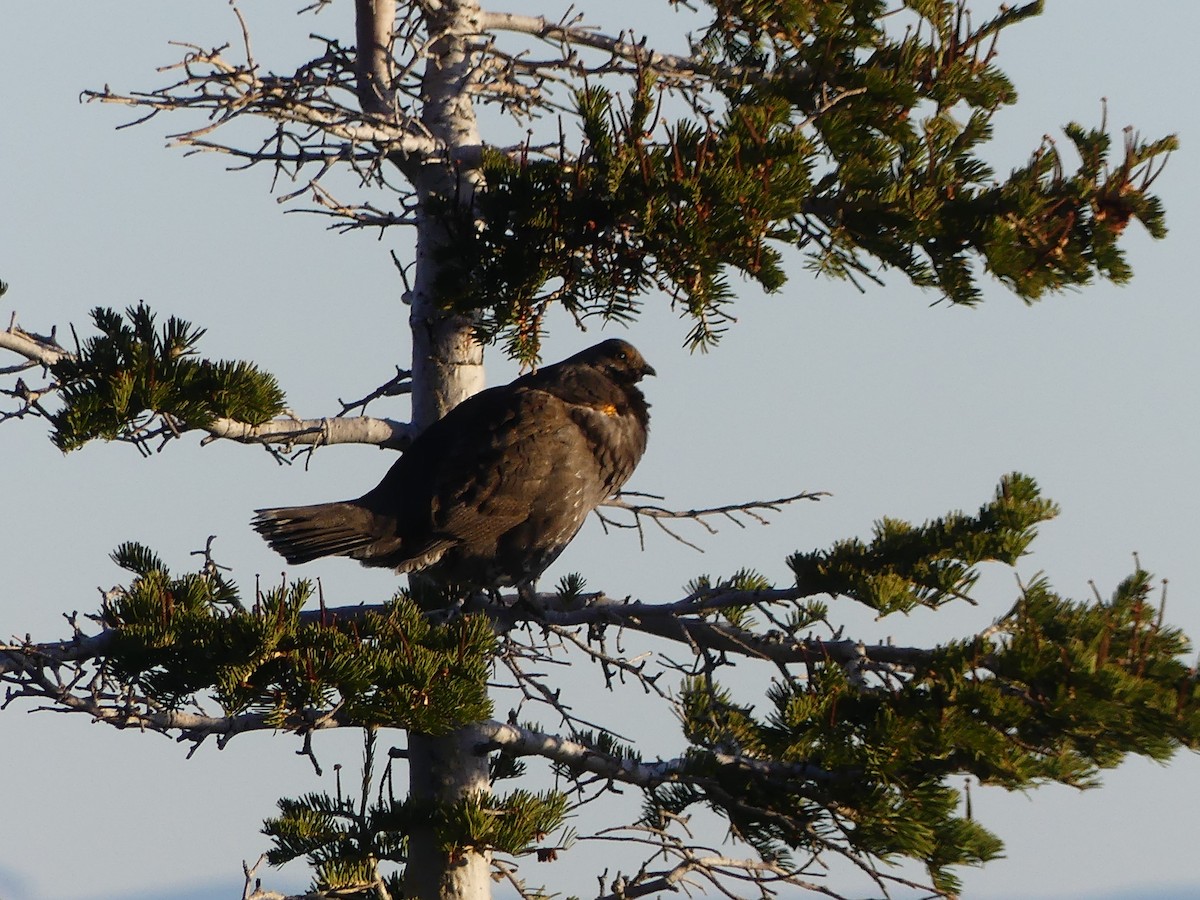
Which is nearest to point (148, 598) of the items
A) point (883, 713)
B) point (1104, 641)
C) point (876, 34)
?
point (883, 713)

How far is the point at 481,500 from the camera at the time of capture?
6652mm

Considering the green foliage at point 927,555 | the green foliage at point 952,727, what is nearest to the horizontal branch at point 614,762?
the green foliage at point 952,727

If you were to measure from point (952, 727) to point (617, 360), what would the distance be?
11.1 feet

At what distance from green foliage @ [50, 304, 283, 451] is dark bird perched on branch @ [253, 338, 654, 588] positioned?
111 centimetres

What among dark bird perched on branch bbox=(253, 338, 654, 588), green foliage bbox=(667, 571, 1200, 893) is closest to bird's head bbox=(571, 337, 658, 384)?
dark bird perched on branch bbox=(253, 338, 654, 588)

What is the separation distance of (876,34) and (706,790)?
10.1 feet

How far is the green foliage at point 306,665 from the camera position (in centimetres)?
441

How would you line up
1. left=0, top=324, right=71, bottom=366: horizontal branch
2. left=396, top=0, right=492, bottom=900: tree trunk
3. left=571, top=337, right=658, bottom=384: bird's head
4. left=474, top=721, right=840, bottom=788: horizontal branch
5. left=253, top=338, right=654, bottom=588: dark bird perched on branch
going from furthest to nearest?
left=571, top=337, right=658, bottom=384: bird's head < left=253, top=338, right=654, bottom=588: dark bird perched on branch < left=396, top=0, right=492, bottom=900: tree trunk < left=0, top=324, right=71, bottom=366: horizontal branch < left=474, top=721, right=840, bottom=788: horizontal branch

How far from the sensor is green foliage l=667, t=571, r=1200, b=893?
450cm

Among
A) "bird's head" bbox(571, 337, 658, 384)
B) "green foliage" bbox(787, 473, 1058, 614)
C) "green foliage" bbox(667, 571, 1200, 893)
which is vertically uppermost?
"bird's head" bbox(571, 337, 658, 384)

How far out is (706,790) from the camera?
5188 mm

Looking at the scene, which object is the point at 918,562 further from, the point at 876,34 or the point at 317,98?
the point at 317,98

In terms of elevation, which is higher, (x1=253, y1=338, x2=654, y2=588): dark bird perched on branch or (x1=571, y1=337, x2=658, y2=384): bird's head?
(x1=571, y1=337, x2=658, y2=384): bird's head

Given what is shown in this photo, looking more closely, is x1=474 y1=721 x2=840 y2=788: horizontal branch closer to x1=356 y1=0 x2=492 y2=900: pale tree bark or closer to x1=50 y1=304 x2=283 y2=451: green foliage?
x1=356 y1=0 x2=492 y2=900: pale tree bark
